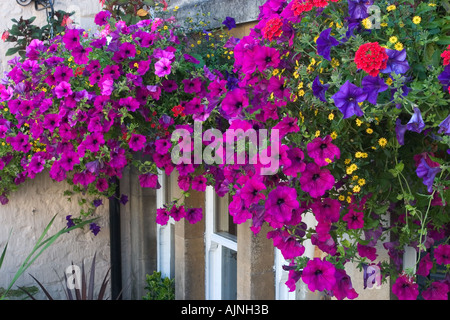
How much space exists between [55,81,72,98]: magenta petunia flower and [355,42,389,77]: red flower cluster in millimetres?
1453

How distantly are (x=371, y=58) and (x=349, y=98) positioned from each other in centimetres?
10

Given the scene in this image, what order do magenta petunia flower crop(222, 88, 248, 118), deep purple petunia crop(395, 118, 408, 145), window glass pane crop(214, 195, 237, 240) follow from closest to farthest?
deep purple petunia crop(395, 118, 408, 145) < magenta petunia flower crop(222, 88, 248, 118) < window glass pane crop(214, 195, 237, 240)

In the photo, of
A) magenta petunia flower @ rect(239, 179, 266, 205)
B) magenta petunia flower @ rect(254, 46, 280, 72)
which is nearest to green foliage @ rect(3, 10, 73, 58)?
magenta petunia flower @ rect(254, 46, 280, 72)

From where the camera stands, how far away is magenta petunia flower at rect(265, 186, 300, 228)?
129cm

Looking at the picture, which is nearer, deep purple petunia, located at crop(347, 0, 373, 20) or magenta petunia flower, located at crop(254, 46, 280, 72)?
deep purple petunia, located at crop(347, 0, 373, 20)

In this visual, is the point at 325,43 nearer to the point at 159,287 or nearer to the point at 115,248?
the point at 159,287

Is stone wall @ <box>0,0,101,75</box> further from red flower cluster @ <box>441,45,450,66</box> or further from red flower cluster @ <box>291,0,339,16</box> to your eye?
red flower cluster @ <box>441,45,450,66</box>

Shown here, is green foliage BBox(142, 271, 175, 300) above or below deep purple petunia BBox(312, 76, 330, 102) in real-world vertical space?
below

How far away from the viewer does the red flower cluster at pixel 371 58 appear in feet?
3.69

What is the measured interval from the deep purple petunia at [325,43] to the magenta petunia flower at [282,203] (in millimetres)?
354

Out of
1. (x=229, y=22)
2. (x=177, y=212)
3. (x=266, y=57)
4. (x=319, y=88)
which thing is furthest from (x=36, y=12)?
(x=319, y=88)

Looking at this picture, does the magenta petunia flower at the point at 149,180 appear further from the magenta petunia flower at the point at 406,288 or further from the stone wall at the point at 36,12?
the stone wall at the point at 36,12

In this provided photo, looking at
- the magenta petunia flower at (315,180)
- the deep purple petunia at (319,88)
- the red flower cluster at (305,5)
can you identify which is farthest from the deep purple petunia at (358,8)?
the magenta petunia flower at (315,180)

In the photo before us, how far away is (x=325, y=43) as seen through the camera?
4.06 ft
